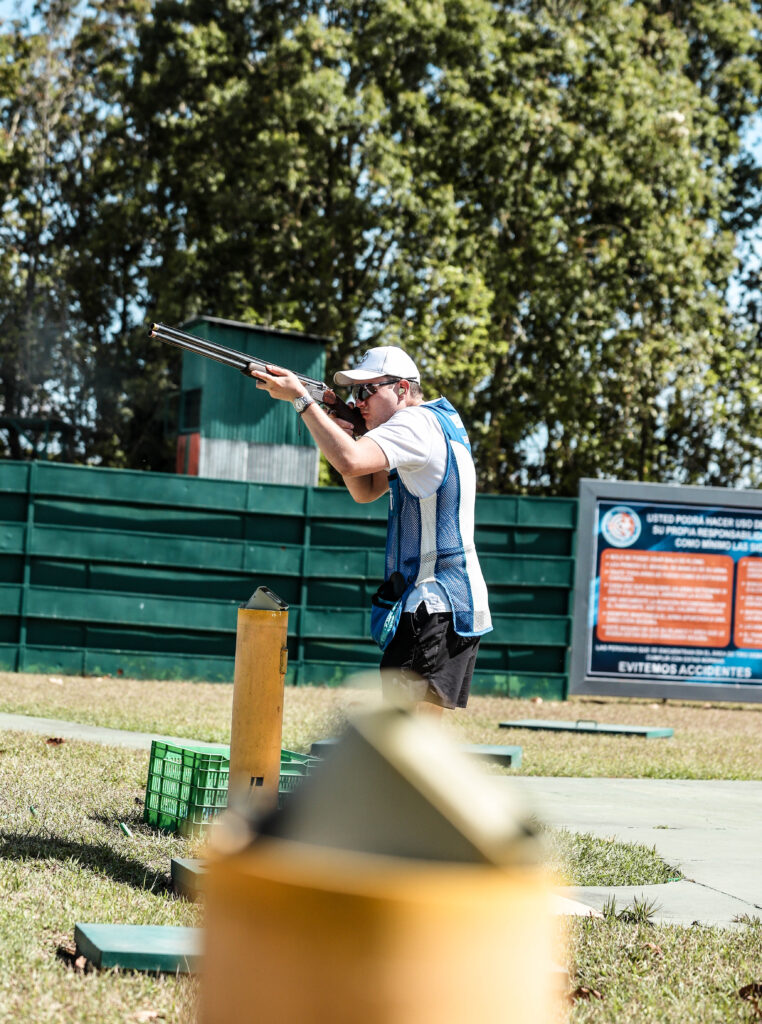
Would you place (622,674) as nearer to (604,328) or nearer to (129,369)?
(604,328)

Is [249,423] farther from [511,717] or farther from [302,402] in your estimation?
[302,402]

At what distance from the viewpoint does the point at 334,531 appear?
13.8 metres

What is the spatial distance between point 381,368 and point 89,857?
2.17 metres

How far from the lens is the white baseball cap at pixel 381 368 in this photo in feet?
14.9

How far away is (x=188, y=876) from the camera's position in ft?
14.0

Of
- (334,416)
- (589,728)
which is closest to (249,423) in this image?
(589,728)

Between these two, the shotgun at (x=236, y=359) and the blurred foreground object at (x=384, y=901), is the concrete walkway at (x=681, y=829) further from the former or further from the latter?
the blurred foreground object at (x=384, y=901)

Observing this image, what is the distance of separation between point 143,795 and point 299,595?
7590mm

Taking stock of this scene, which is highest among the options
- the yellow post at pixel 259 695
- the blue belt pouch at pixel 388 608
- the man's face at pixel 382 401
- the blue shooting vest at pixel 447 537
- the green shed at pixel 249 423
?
the green shed at pixel 249 423

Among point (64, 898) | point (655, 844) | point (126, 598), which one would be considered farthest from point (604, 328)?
point (64, 898)

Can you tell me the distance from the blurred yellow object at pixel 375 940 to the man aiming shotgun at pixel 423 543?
104 inches

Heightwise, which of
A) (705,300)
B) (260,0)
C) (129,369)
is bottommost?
(129,369)

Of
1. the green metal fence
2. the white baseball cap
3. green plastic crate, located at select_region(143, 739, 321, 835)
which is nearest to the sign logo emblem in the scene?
the green metal fence

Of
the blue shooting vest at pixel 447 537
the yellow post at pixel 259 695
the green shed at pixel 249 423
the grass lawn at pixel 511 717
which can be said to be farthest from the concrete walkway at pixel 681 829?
the green shed at pixel 249 423
